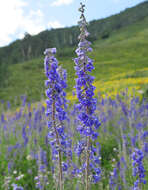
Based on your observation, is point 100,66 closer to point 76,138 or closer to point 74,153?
point 74,153

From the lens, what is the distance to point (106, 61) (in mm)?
53188

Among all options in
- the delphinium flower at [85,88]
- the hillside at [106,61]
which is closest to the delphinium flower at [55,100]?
the delphinium flower at [85,88]

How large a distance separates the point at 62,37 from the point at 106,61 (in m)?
55.3

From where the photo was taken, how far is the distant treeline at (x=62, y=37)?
2867 inches

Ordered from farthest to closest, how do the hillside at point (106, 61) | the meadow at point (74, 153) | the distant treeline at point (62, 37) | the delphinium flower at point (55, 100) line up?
the distant treeline at point (62, 37) → the hillside at point (106, 61) → the meadow at point (74, 153) → the delphinium flower at point (55, 100)

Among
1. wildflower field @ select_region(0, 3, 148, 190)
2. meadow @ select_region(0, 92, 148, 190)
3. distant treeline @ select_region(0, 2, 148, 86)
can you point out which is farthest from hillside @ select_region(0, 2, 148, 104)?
wildflower field @ select_region(0, 3, 148, 190)

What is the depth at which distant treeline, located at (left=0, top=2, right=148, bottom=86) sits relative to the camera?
7281cm

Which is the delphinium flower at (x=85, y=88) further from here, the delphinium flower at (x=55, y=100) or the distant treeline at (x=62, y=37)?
the distant treeline at (x=62, y=37)

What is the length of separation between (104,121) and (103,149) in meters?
1.33

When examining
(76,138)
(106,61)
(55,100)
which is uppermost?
(106,61)

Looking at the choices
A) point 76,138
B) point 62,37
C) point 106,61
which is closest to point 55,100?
point 76,138

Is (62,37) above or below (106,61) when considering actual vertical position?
above

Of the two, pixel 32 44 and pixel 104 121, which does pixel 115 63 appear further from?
pixel 104 121

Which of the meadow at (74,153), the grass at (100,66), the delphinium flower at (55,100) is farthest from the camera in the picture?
the grass at (100,66)
